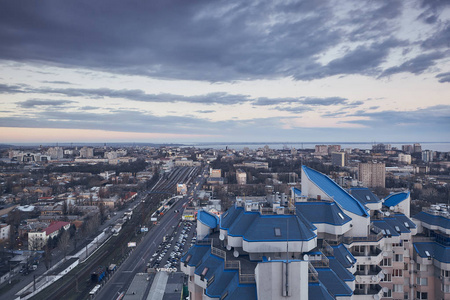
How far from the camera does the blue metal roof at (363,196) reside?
1160cm

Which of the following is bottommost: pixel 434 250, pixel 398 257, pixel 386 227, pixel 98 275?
pixel 98 275

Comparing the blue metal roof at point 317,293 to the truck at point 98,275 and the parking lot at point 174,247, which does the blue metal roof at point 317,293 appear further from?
the truck at point 98,275

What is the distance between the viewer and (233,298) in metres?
6.15

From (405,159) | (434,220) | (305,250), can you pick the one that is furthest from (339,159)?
(305,250)

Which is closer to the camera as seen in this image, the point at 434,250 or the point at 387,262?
the point at 387,262

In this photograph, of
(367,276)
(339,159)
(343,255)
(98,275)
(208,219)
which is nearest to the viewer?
(343,255)

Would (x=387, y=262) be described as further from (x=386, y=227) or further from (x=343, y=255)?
(x=343, y=255)

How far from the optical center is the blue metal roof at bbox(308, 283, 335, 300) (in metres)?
5.99

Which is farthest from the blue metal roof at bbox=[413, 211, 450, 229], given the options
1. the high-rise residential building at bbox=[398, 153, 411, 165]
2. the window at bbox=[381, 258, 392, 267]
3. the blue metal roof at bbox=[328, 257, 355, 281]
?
the high-rise residential building at bbox=[398, 153, 411, 165]

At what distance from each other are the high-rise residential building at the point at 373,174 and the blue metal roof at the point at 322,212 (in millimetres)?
40159

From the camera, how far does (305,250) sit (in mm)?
7379

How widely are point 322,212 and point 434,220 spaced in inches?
190

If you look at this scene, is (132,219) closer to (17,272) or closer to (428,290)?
(17,272)

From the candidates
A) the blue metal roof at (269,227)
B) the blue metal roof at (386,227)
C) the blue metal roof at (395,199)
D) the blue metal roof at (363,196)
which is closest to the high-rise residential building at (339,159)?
the blue metal roof at (395,199)
